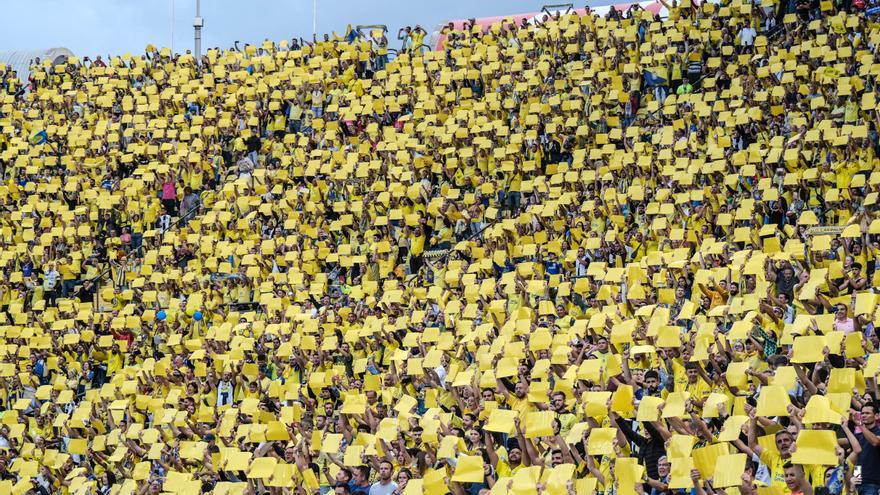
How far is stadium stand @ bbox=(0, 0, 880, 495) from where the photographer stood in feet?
41.7

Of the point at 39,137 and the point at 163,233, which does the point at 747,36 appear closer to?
the point at 163,233

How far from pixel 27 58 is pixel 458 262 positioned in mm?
18207

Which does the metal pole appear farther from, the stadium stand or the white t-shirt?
the white t-shirt

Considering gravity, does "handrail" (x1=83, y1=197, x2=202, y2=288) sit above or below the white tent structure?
below

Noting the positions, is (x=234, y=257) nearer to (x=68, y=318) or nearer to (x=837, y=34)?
(x=68, y=318)

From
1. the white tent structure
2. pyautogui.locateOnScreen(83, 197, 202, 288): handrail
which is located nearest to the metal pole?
the white tent structure

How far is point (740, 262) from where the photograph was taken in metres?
16.6

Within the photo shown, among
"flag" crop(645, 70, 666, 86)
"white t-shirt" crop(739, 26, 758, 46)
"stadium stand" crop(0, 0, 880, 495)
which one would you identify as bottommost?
"stadium stand" crop(0, 0, 880, 495)

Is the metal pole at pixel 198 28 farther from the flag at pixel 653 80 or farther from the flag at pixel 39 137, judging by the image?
the flag at pixel 653 80

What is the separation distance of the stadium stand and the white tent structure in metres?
2.17

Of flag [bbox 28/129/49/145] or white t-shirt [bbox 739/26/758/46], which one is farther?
flag [bbox 28/129/49/145]

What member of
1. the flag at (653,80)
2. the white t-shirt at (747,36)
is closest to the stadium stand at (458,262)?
the flag at (653,80)

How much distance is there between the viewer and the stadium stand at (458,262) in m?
12.7

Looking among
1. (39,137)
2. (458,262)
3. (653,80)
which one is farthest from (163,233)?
(653,80)
